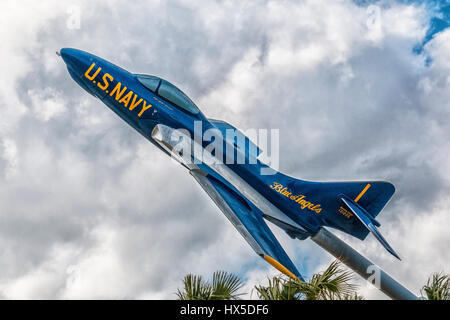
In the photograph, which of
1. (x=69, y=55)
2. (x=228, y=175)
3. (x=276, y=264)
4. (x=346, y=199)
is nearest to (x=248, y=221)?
(x=228, y=175)

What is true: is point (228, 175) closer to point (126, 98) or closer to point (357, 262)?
point (126, 98)

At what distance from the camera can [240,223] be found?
13.4 m

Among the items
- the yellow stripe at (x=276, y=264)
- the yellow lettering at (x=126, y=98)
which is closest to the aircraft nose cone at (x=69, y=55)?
the yellow lettering at (x=126, y=98)

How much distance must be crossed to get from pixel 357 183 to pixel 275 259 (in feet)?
15.2

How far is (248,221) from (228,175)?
1972 mm

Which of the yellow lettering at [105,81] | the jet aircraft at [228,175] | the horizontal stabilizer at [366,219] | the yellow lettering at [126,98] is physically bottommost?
the horizontal stabilizer at [366,219]

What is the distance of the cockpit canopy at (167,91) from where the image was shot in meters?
14.6

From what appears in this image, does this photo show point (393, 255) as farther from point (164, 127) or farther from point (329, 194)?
point (164, 127)

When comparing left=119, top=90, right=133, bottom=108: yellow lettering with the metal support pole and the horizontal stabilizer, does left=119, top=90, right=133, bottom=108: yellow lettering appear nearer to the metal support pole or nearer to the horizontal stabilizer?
the metal support pole

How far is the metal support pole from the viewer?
44.7 feet

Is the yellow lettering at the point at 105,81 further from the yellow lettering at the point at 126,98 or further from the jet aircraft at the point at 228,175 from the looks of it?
the yellow lettering at the point at 126,98
